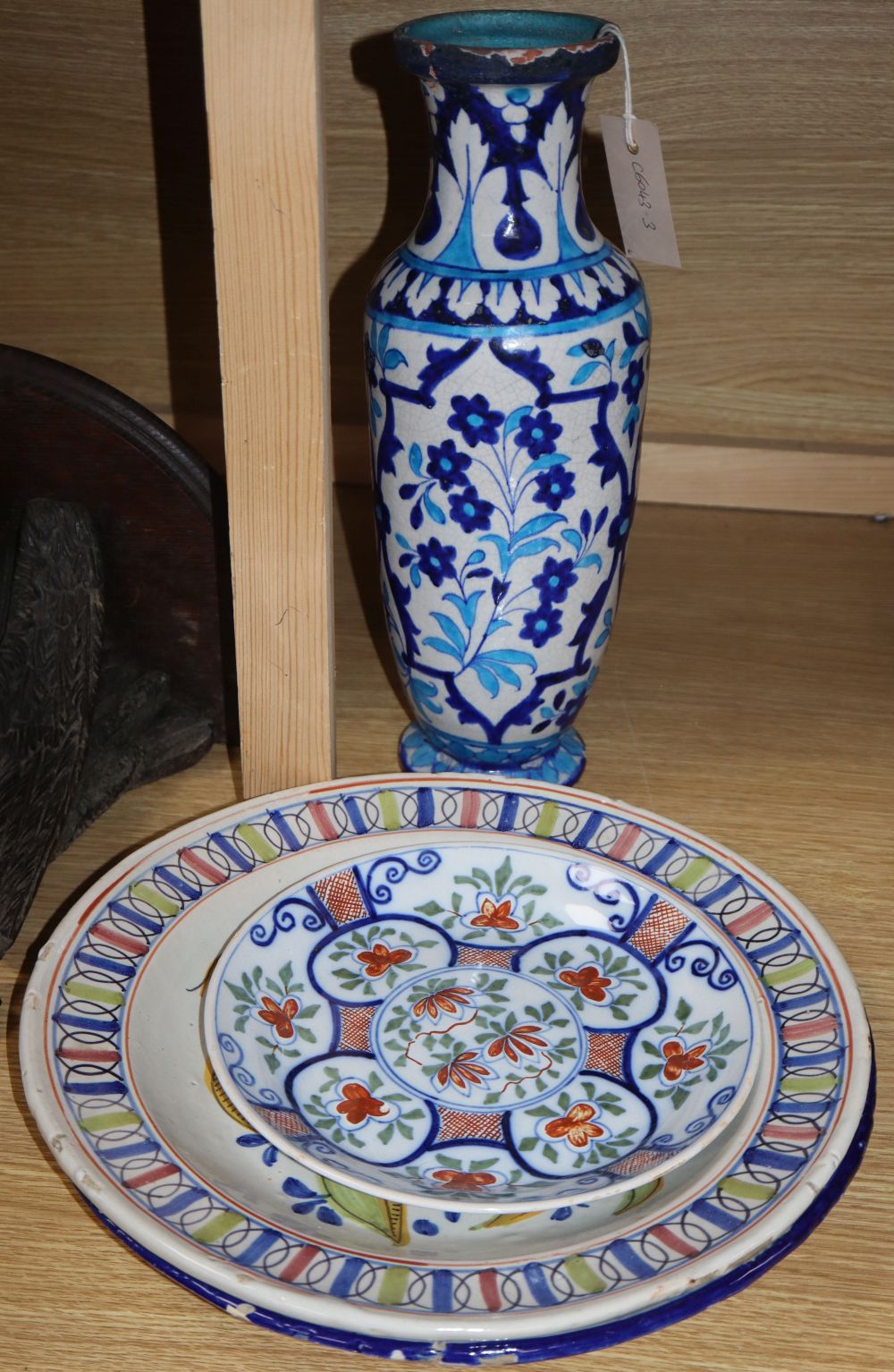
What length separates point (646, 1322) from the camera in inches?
15.3

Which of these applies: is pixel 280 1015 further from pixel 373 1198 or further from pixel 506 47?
pixel 506 47

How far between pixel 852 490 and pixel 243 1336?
802mm

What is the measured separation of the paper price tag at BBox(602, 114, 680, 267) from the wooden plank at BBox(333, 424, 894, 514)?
0.39 metres

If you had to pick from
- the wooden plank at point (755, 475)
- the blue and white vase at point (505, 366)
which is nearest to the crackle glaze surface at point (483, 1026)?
the blue and white vase at point (505, 366)

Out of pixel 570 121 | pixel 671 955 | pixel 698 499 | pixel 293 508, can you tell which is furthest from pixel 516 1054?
pixel 698 499

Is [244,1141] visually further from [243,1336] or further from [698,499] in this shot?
[698,499]

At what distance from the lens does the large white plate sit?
1.29ft

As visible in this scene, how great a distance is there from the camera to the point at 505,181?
62 cm

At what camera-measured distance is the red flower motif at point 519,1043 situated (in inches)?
21.7

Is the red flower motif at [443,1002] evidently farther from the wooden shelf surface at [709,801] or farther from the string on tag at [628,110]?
the string on tag at [628,110]

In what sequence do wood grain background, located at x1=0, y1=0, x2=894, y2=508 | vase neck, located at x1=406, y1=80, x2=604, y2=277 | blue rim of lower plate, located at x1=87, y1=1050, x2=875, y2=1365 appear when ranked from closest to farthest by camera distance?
blue rim of lower plate, located at x1=87, y1=1050, x2=875, y2=1365, vase neck, located at x1=406, y1=80, x2=604, y2=277, wood grain background, located at x1=0, y1=0, x2=894, y2=508

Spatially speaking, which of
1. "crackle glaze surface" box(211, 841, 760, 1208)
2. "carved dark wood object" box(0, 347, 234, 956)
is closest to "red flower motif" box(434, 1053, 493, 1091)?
"crackle glaze surface" box(211, 841, 760, 1208)

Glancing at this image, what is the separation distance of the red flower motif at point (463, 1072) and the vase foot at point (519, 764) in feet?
0.75

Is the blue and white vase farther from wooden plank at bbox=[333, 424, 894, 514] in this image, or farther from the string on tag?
wooden plank at bbox=[333, 424, 894, 514]
